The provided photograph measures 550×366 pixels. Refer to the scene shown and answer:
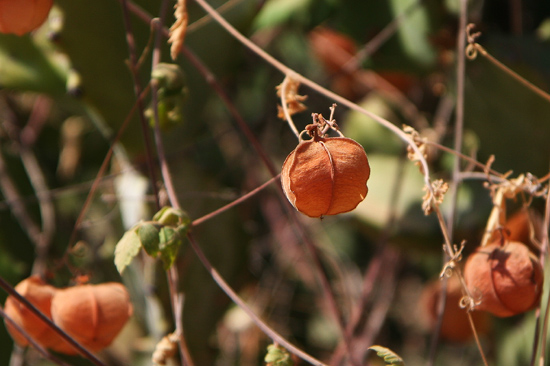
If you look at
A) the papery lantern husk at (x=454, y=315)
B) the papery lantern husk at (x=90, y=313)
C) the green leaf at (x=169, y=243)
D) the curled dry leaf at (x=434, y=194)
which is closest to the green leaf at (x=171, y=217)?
the green leaf at (x=169, y=243)

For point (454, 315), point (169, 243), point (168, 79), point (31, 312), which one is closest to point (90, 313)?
point (31, 312)

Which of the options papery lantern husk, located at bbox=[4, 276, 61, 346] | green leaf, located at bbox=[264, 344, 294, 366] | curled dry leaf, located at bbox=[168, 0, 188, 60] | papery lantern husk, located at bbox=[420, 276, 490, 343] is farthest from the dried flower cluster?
papery lantern husk, located at bbox=[420, 276, 490, 343]

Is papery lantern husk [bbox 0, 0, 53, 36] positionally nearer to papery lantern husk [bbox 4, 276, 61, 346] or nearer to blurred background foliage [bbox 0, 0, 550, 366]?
blurred background foliage [bbox 0, 0, 550, 366]

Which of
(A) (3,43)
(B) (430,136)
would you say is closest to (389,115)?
(B) (430,136)

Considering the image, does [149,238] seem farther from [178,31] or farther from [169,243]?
[178,31]

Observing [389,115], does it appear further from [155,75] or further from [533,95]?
[155,75]

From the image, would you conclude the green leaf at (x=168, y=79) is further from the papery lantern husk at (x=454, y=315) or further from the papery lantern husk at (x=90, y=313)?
the papery lantern husk at (x=454, y=315)

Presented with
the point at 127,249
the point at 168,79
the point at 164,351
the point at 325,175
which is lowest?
the point at 164,351
